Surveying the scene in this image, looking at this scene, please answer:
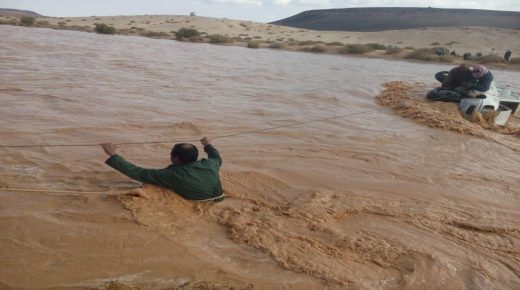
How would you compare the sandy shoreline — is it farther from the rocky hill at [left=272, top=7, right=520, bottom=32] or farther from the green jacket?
the green jacket

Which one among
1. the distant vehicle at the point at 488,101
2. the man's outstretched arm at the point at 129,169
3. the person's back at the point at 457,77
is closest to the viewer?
the man's outstretched arm at the point at 129,169

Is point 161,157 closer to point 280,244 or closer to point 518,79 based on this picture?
point 280,244

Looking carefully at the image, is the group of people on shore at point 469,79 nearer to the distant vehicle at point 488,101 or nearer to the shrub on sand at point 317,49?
the distant vehicle at point 488,101

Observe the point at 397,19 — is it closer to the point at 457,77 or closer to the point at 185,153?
the point at 457,77

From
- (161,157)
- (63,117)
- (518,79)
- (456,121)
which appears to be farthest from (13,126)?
(518,79)

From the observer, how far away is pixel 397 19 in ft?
262

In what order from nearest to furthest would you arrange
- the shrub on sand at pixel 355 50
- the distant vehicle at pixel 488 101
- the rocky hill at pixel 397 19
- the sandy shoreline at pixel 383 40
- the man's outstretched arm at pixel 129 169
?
1. the man's outstretched arm at pixel 129 169
2. the distant vehicle at pixel 488 101
3. the shrub on sand at pixel 355 50
4. the sandy shoreline at pixel 383 40
5. the rocky hill at pixel 397 19

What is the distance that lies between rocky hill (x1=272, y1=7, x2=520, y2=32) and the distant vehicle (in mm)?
57480

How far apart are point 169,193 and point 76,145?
2.73 meters

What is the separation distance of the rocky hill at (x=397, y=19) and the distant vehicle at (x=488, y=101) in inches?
2263

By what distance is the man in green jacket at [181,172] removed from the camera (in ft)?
15.4

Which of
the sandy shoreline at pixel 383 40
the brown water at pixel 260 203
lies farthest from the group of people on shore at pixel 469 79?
the sandy shoreline at pixel 383 40

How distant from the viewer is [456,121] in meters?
10.4

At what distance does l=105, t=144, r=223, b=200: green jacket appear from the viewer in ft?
15.4
